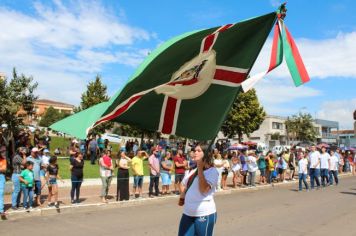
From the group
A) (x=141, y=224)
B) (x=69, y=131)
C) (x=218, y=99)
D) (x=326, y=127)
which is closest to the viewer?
(x=69, y=131)

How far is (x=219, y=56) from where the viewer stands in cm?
491

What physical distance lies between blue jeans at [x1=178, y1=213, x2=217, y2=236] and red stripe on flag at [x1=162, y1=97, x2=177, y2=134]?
3.39 feet

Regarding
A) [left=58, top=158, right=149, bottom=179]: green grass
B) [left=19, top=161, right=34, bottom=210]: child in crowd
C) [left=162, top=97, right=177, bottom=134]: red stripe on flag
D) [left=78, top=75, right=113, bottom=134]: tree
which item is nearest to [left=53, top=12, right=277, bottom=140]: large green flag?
[left=162, top=97, right=177, bottom=134]: red stripe on flag

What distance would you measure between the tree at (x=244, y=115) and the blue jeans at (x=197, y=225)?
139 ft

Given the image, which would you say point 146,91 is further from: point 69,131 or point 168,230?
point 168,230

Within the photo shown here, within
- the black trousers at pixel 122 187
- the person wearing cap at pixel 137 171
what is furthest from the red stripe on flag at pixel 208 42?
the person wearing cap at pixel 137 171

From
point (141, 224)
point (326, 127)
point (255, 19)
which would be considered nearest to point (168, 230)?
point (141, 224)

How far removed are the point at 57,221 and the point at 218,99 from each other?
6544 millimetres

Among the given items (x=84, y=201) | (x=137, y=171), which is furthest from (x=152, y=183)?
(x=84, y=201)

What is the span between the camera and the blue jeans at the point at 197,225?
467 centimetres

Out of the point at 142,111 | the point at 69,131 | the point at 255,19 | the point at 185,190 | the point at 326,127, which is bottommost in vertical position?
the point at 185,190

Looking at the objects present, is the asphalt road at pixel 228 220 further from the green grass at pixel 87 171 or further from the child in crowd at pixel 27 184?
the green grass at pixel 87 171

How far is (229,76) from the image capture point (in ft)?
16.1

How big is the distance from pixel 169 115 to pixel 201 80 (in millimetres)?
556
